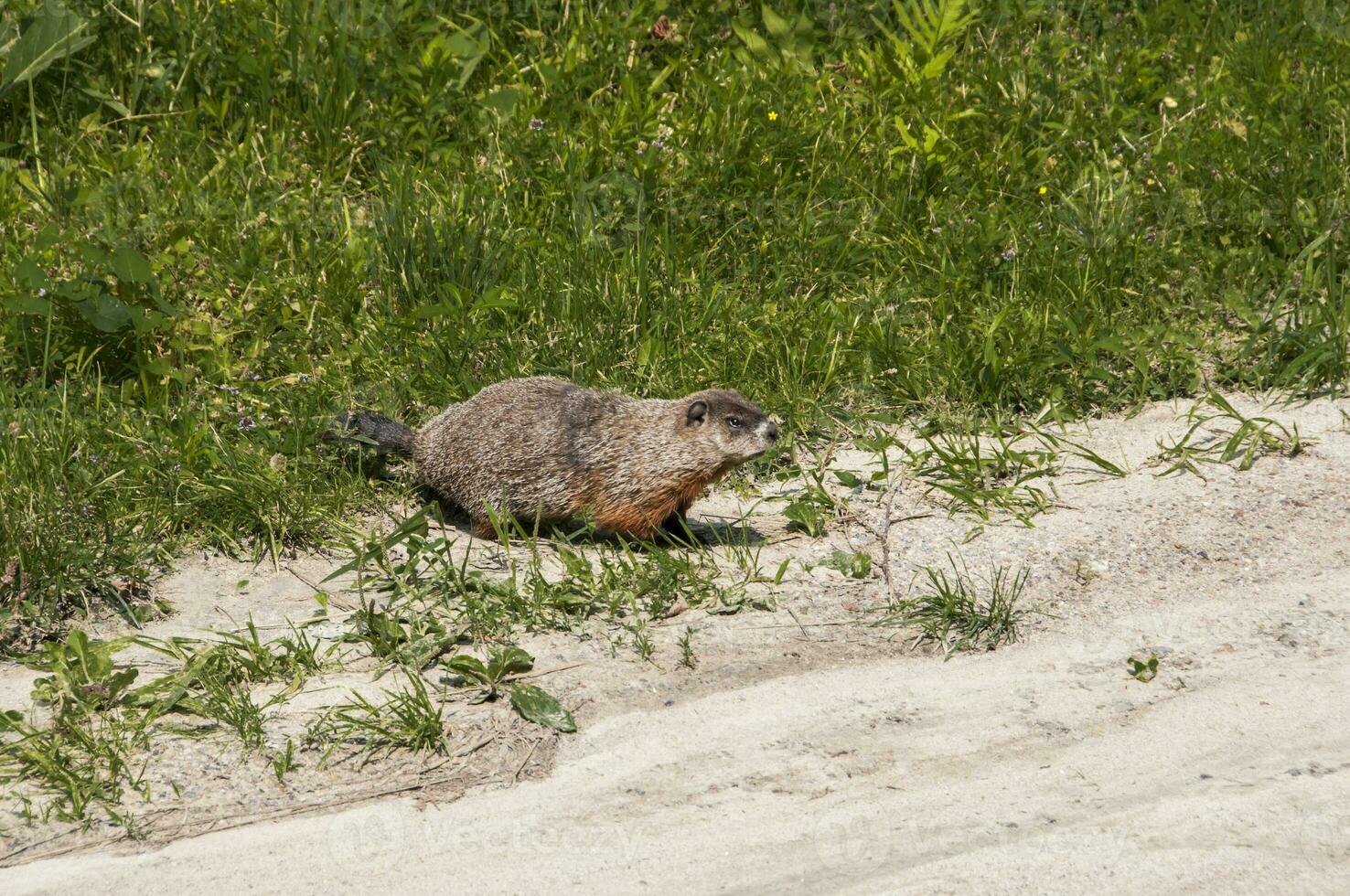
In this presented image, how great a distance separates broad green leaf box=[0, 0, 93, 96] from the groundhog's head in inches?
156

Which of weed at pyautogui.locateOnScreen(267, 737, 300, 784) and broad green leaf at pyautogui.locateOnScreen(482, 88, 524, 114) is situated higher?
broad green leaf at pyautogui.locateOnScreen(482, 88, 524, 114)

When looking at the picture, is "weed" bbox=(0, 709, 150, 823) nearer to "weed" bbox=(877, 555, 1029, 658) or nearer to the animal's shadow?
the animal's shadow

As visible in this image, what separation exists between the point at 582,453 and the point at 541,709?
162 cm

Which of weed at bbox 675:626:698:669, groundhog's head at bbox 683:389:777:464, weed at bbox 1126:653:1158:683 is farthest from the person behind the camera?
groundhog's head at bbox 683:389:777:464

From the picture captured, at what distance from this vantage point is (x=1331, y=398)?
228 inches

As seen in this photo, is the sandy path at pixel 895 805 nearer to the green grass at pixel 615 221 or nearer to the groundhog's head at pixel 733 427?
the groundhog's head at pixel 733 427

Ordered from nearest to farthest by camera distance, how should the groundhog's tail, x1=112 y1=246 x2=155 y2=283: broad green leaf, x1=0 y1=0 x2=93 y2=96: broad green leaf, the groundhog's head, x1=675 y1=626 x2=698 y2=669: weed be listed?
x1=675 y1=626 x2=698 y2=669: weed → the groundhog's head → the groundhog's tail → x1=112 y1=246 x2=155 y2=283: broad green leaf → x1=0 y1=0 x2=93 y2=96: broad green leaf

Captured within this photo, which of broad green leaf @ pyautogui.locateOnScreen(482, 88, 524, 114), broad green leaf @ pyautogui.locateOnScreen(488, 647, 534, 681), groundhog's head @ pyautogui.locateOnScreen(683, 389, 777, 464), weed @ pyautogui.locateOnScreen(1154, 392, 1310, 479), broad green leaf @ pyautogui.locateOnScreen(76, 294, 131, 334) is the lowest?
broad green leaf @ pyautogui.locateOnScreen(488, 647, 534, 681)

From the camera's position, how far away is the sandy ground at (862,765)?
3.27 metres

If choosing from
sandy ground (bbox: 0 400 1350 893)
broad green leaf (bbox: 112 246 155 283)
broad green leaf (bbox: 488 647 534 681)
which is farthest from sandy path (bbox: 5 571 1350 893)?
broad green leaf (bbox: 112 246 155 283)

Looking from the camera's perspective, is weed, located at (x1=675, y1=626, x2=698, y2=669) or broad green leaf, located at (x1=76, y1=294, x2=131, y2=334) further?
broad green leaf, located at (x1=76, y1=294, x2=131, y2=334)

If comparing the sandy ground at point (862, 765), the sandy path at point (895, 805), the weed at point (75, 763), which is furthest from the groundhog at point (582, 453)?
the weed at point (75, 763)

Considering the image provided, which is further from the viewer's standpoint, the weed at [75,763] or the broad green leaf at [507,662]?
the broad green leaf at [507,662]

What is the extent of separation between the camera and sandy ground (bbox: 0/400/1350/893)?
3.27 m
